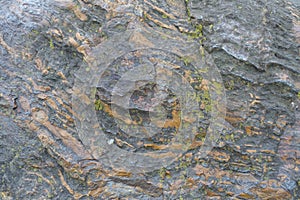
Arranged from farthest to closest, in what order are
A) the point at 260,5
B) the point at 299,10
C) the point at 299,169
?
the point at 299,10
the point at 260,5
the point at 299,169

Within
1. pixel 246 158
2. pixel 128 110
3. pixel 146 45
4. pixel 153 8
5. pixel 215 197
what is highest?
pixel 153 8

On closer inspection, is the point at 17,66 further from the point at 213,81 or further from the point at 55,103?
the point at 213,81

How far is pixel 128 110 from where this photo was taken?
3064mm

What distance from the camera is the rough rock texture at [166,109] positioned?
304 cm

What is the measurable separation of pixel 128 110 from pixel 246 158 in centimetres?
107

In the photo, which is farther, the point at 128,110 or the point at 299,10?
the point at 299,10

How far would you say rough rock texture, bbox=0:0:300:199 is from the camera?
3.04m

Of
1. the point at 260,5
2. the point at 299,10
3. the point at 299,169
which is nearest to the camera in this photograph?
the point at 299,169

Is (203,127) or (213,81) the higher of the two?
(213,81)

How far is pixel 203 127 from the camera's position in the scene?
3072mm

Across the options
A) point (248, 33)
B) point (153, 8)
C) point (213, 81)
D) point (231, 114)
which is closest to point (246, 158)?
point (231, 114)

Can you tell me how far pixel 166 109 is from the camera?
9.98ft

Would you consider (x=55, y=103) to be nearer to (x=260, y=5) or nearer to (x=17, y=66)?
(x=17, y=66)

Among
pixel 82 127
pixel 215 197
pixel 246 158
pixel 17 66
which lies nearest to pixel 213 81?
pixel 246 158
